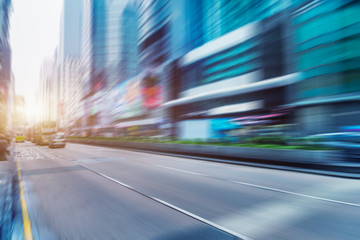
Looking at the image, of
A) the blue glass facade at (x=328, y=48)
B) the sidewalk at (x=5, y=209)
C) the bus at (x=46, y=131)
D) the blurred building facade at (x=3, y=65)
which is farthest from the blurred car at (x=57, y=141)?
the blue glass facade at (x=328, y=48)

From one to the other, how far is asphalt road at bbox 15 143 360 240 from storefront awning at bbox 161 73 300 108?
489 inches

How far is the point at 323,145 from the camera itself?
962 cm

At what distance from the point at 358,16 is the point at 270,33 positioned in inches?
250

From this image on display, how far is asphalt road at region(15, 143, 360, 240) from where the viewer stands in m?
3.50

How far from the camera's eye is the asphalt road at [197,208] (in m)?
3.50

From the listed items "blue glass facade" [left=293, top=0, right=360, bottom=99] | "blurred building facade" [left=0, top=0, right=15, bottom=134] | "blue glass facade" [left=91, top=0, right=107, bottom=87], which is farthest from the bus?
"blue glass facade" [left=91, top=0, right=107, bottom=87]

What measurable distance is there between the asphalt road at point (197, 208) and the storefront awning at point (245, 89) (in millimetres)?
12427

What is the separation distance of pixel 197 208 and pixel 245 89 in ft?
59.1

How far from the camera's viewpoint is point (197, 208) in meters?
4.57

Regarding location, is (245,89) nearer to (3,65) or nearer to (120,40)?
(3,65)

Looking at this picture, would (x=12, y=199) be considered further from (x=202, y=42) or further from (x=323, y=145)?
(x=202, y=42)

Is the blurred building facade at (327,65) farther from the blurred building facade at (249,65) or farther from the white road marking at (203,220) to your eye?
the white road marking at (203,220)

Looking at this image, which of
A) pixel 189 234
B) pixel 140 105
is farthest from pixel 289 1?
pixel 140 105

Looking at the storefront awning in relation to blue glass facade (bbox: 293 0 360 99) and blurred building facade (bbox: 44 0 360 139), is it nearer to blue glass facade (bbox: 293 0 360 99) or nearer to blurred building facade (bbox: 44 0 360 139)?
blurred building facade (bbox: 44 0 360 139)
